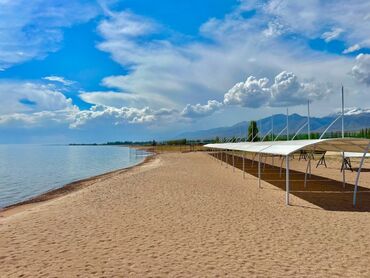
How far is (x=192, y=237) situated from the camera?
24.4 ft

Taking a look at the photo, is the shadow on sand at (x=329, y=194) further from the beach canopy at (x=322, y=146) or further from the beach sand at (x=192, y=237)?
→ the beach canopy at (x=322, y=146)

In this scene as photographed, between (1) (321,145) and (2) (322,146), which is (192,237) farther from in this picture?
(2) (322,146)

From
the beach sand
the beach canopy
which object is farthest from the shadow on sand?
the beach canopy

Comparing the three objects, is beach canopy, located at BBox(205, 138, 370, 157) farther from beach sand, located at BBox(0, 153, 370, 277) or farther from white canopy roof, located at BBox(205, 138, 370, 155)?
beach sand, located at BBox(0, 153, 370, 277)

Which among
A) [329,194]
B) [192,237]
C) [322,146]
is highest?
[322,146]

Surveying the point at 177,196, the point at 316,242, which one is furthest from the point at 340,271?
the point at 177,196

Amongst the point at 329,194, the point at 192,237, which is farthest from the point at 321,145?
the point at 192,237

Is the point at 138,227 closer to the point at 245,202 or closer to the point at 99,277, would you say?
the point at 99,277

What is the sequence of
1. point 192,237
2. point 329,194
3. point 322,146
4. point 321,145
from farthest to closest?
point 322,146, point 321,145, point 329,194, point 192,237

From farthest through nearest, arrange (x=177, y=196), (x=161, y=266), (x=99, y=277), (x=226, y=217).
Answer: (x=177, y=196), (x=226, y=217), (x=161, y=266), (x=99, y=277)

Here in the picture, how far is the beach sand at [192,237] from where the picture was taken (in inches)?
223

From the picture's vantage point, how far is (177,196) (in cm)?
1295

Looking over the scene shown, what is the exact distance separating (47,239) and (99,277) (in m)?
2.77

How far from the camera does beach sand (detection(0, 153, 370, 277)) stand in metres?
5.67
